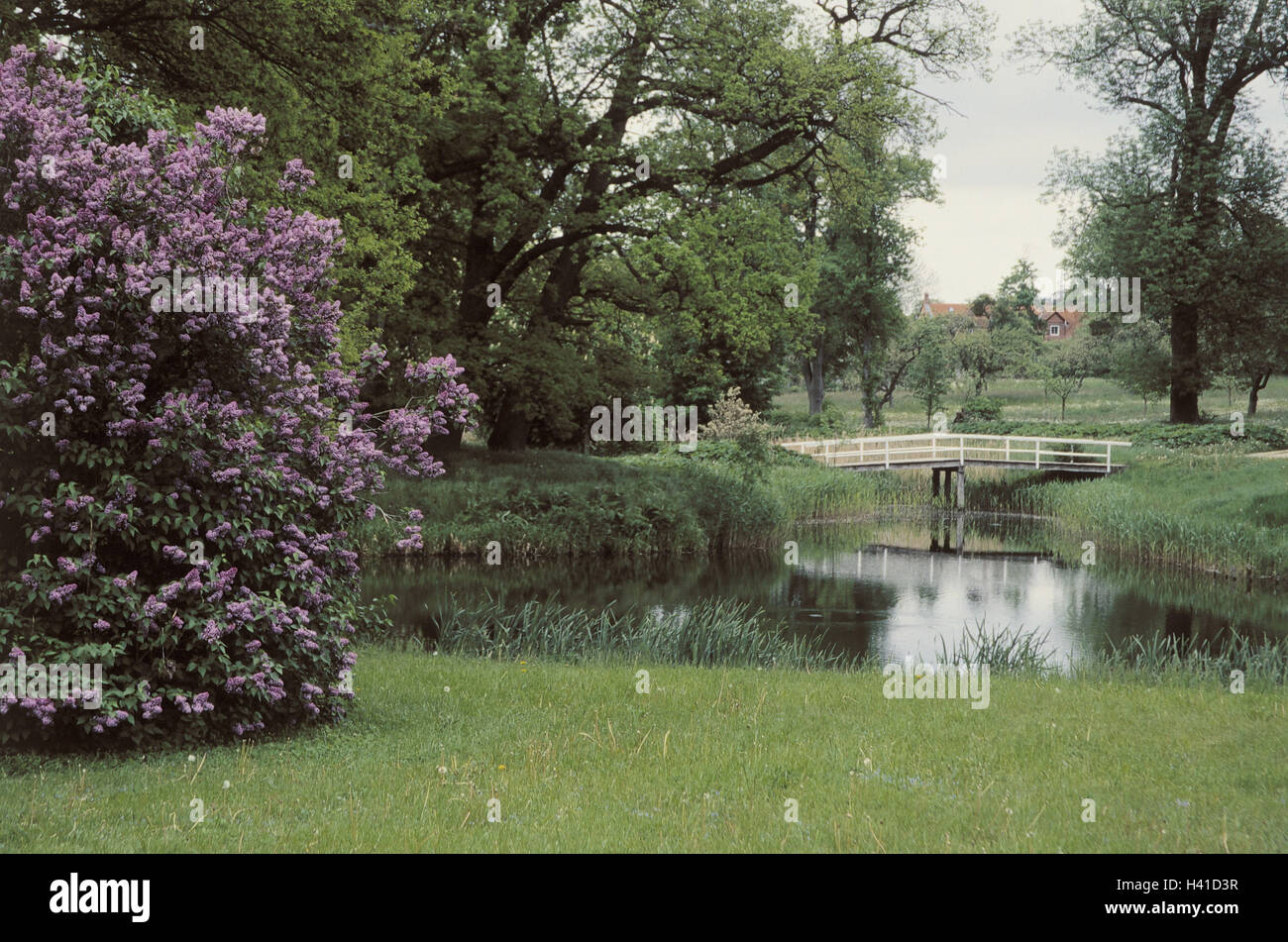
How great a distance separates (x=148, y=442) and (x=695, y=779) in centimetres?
455

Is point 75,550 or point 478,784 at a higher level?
point 75,550

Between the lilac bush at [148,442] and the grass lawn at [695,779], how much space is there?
1.98 ft

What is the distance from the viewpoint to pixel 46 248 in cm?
755

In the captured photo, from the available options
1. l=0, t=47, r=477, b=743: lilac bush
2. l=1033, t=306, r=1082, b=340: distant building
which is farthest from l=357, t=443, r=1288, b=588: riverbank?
l=1033, t=306, r=1082, b=340: distant building

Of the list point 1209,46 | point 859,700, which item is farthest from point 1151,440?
point 859,700

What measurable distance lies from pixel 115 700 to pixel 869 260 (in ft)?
166

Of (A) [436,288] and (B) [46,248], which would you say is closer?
(B) [46,248]

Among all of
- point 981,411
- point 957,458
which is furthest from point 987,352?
point 957,458

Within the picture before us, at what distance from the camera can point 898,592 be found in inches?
870

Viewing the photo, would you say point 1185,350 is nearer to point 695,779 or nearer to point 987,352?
point 987,352

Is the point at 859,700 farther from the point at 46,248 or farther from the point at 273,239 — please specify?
the point at 46,248

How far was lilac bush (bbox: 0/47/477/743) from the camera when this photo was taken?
7.47 m

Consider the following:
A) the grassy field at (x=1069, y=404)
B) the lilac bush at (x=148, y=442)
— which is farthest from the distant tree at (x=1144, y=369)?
A: the lilac bush at (x=148, y=442)

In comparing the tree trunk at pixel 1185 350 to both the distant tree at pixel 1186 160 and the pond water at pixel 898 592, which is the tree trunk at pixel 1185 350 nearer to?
the distant tree at pixel 1186 160
